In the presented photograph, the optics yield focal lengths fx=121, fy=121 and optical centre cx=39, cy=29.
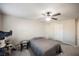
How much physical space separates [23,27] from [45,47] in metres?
0.42

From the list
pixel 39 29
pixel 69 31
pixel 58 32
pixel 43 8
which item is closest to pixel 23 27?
pixel 39 29

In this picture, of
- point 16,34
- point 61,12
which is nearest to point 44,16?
point 61,12

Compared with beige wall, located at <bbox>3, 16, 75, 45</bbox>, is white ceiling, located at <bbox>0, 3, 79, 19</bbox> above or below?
above

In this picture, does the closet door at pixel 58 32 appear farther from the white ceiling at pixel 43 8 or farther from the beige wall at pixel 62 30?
the white ceiling at pixel 43 8

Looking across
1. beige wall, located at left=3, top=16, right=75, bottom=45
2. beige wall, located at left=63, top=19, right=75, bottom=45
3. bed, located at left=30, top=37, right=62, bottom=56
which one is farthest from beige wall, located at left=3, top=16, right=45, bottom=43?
beige wall, located at left=63, top=19, right=75, bottom=45

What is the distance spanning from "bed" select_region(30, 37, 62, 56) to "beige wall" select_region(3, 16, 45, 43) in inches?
3.9

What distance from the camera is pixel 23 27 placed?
1730mm

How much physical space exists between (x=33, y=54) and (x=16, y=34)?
1.22ft

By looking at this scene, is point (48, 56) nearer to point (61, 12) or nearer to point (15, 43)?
point (15, 43)

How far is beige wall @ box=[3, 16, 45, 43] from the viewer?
5.60 ft

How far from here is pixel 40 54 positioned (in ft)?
5.58

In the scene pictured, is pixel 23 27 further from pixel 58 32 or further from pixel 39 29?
pixel 58 32

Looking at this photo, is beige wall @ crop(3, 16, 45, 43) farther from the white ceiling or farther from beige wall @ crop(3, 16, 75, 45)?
the white ceiling

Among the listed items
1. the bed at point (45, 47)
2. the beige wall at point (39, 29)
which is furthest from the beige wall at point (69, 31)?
the bed at point (45, 47)
